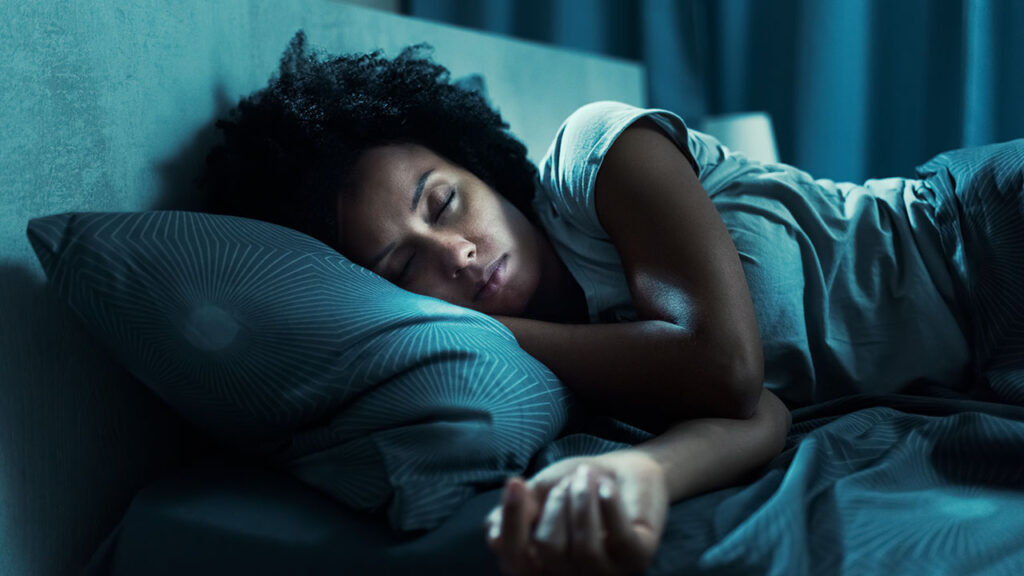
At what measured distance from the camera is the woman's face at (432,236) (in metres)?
0.97

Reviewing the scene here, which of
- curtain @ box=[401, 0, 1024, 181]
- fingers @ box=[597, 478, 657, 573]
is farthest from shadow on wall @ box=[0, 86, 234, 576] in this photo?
curtain @ box=[401, 0, 1024, 181]

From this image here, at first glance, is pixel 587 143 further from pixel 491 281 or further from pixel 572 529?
pixel 572 529

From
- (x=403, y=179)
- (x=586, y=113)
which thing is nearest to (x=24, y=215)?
(x=403, y=179)

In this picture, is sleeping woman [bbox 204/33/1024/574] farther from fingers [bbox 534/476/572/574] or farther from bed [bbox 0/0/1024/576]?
fingers [bbox 534/476/572/574]

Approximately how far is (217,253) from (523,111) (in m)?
1.18

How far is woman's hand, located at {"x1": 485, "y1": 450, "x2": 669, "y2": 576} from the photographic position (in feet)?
1.74

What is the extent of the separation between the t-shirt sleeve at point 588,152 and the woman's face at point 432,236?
8 centimetres

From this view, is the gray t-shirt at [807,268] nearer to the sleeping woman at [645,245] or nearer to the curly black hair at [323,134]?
the sleeping woman at [645,245]

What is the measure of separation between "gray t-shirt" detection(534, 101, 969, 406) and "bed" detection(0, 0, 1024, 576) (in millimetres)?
63

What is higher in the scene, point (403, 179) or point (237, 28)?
point (237, 28)

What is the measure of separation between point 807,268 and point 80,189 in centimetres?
87

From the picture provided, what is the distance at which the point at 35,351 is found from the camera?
767 millimetres

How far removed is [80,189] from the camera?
0.84 m

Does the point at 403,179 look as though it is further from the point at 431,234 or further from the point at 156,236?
the point at 156,236
